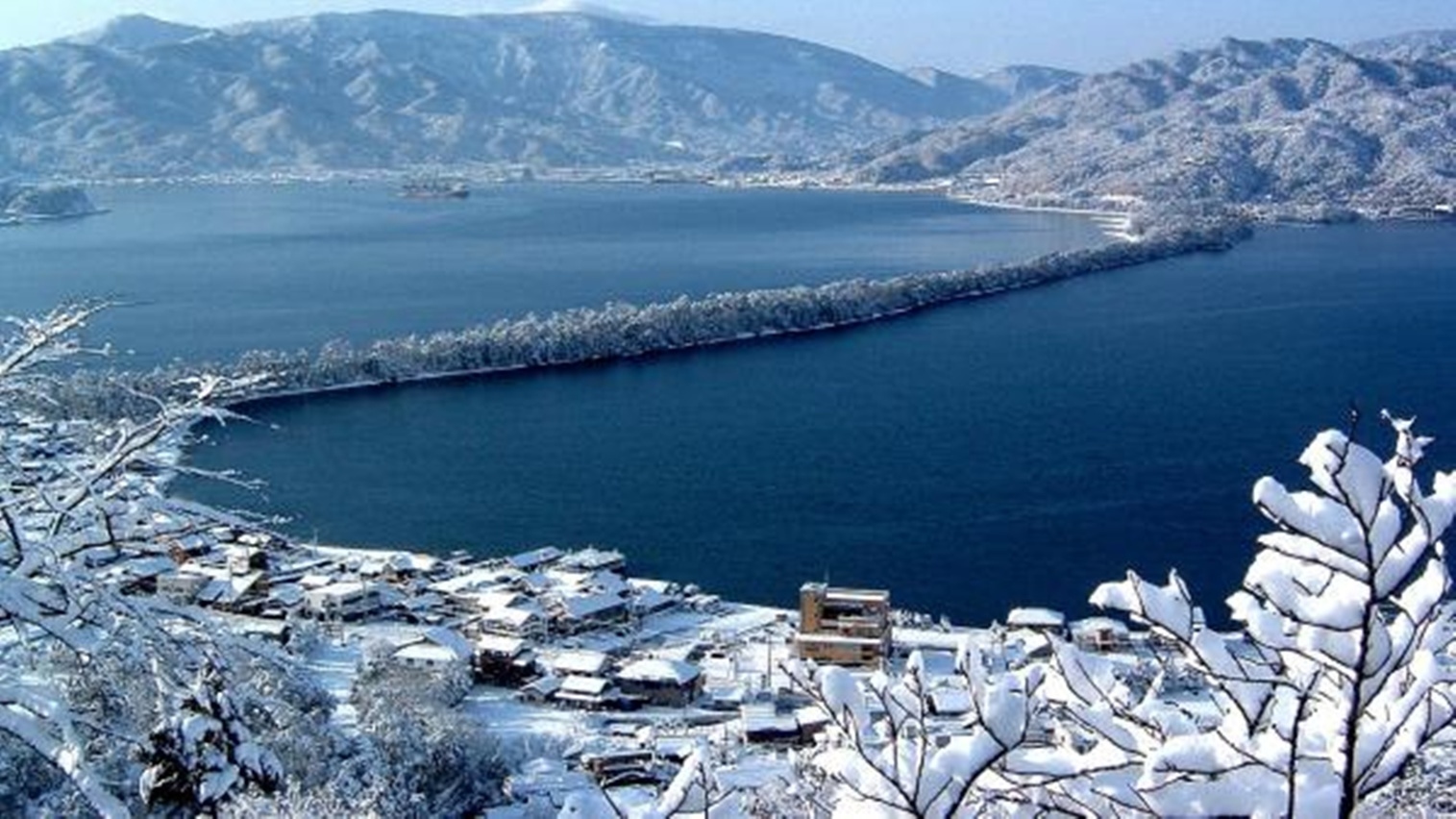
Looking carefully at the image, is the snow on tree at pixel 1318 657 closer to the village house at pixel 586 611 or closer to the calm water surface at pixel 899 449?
the calm water surface at pixel 899 449

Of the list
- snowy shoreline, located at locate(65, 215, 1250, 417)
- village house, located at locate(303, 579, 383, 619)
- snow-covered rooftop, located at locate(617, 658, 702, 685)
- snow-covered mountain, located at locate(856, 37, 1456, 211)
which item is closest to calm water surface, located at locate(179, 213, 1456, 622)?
snowy shoreline, located at locate(65, 215, 1250, 417)

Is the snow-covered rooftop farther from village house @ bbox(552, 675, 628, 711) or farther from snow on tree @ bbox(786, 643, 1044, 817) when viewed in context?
snow on tree @ bbox(786, 643, 1044, 817)

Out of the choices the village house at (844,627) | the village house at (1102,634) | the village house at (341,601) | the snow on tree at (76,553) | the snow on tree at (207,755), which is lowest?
the village house at (341,601)

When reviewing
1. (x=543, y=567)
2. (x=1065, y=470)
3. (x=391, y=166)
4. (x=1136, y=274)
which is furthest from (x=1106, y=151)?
(x=543, y=567)

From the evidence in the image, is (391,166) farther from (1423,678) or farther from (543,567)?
(1423,678)

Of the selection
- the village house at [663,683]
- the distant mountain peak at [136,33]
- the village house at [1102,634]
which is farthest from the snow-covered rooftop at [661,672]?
the distant mountain peak at [136,33]

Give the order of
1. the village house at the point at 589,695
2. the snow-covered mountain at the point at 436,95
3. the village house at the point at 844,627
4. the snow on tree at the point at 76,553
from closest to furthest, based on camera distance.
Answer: the snow on tree at the point at 76,553, the village house at the point at 589,695, the village house at the point at 844,627, the snow-covered mountain at the point at 436,95
